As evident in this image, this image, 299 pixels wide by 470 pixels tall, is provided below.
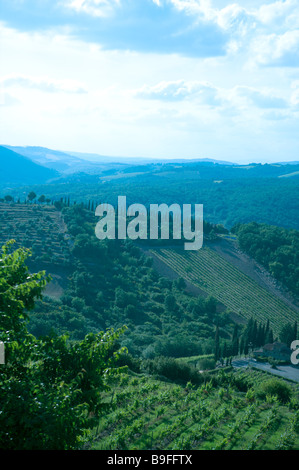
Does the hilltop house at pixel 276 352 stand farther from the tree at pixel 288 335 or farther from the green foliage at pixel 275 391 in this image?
the green foliage at pixel 275 391

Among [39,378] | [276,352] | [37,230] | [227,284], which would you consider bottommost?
[276,352]

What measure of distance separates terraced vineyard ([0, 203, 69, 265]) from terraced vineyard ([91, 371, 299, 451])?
4504cm

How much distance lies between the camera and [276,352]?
165 ft

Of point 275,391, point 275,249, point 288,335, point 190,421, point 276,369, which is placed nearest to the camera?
point 190,421

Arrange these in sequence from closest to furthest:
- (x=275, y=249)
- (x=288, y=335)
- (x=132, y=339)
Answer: (x=132, y=339) < (x=288, y=335) < (x=275, y=249)

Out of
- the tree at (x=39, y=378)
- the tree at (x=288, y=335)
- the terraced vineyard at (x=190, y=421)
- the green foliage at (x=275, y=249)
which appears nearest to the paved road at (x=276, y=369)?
the tree at (x=288, y=335)

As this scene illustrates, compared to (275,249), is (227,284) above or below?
below

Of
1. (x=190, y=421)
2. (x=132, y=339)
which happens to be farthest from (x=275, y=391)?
(x=132, y=339)

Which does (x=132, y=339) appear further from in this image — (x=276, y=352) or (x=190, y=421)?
(x=190, y=421)

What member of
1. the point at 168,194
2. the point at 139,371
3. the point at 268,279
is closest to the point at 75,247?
the point at 268,279

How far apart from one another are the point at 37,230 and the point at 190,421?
61.6 meters

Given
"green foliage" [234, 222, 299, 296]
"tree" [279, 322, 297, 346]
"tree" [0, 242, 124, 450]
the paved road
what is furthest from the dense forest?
the paved road

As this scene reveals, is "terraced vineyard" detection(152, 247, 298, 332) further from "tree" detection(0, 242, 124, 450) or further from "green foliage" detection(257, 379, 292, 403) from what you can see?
"tree" detection(0, 242, 124, 450)
